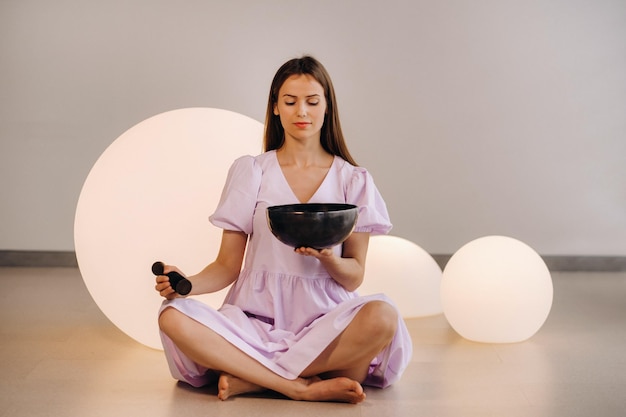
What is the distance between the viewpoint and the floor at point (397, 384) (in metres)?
2.94

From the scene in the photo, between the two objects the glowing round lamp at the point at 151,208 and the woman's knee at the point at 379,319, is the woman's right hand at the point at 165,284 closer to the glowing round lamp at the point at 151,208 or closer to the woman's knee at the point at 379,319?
the glowing round lamp at the point at 151,208

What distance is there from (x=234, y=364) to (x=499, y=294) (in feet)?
4.62

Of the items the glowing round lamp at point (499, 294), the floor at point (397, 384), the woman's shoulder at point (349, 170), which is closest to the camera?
the floor at point (397, 384)

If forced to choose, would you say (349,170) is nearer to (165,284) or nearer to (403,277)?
(165,284)

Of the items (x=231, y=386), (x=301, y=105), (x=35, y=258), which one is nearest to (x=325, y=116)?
(x=301, y=105)

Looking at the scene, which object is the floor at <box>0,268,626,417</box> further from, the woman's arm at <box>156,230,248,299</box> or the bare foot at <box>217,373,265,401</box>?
the woman's arm at <box>156,230,248,299</box>

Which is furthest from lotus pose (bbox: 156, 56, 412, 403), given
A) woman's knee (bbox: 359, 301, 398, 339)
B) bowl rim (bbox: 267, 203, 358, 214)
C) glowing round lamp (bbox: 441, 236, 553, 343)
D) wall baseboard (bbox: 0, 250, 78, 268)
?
wall baseboard (bbox: 0, 250, 78, 268)

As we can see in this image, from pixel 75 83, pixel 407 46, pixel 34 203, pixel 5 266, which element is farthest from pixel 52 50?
pixel 407 46

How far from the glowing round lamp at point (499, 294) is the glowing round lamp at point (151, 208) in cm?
112

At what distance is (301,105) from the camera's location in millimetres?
3223

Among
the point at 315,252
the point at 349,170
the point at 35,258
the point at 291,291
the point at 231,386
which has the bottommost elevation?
the point at 35,258

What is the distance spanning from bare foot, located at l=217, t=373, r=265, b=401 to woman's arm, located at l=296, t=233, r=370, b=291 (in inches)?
18.5

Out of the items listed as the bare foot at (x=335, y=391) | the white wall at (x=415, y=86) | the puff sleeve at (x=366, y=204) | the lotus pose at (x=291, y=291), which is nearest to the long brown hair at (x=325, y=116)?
the lotus pose at (x=291, y=291)

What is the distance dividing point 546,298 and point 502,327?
0.23 m
